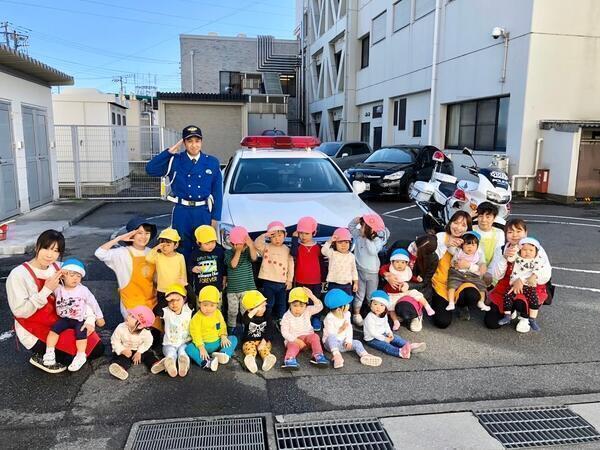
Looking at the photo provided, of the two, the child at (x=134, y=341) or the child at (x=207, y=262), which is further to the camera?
the child at (x=207, y=262)

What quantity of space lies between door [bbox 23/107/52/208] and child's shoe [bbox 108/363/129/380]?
8.45 metres

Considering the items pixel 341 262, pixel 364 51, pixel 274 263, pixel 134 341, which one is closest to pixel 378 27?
pixel 364 51

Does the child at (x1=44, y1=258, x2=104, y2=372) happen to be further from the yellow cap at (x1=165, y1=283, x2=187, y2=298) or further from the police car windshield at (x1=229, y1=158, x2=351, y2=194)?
the police car windshield at (x1=229, y1=158, x2=351, y2=194)

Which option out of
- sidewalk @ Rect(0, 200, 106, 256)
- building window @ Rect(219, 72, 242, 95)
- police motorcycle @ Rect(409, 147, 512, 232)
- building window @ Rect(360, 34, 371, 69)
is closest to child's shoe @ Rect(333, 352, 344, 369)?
police motorcycle @ Rect(409, 147, 512, 232)

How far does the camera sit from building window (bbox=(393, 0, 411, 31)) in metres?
20.1

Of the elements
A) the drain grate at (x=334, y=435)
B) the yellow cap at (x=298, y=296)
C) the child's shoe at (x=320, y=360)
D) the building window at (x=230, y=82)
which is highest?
the building window at (x=230, y=82)

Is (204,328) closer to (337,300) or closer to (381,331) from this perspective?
(337,300)

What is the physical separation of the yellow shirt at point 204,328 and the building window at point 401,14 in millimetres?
19125

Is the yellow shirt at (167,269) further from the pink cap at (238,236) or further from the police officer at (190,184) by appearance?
the police officer at (190,184)

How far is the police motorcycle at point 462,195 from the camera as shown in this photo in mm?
6473

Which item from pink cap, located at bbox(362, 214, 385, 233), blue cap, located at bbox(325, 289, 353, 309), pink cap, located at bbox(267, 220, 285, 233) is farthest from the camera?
pink cap, located at bbox(362, 214, 385, 233)

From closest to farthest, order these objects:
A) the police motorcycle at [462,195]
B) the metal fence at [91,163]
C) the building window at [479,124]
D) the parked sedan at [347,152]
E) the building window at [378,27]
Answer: the police motorcycle at [462,195] < the metal fence at [91,163] < the building window at [479,124] < the parked sedan at [347,152] < the building window at [378,27]

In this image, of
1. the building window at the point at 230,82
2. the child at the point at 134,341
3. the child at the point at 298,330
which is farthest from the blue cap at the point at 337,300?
the building window at the point at 230,82

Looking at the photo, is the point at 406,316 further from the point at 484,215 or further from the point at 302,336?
the point at 484,215
